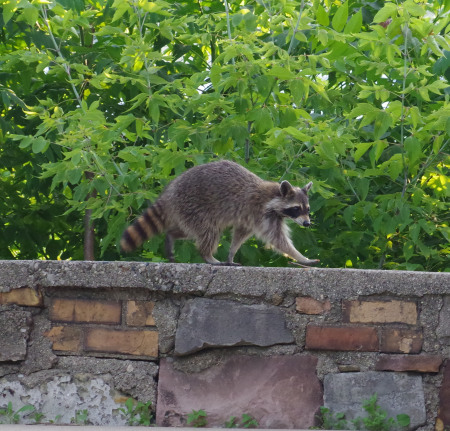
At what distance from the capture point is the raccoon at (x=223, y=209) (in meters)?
5.23

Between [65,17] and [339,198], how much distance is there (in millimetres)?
2532

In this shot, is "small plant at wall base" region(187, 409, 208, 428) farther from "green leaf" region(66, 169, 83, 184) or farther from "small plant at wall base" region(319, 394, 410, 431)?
"green leaf" region(66, 169, 83, 184)

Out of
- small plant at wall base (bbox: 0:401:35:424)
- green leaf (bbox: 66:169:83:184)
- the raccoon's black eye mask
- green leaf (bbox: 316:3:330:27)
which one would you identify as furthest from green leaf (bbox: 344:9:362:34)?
small plant at wall base (bbox: 0:401:35:424)

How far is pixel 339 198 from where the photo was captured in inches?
236

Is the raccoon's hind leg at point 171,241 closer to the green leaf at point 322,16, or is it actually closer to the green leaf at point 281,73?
the green leaf at point 281,73

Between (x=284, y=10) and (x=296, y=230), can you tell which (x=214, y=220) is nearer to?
(x=296, y=230)

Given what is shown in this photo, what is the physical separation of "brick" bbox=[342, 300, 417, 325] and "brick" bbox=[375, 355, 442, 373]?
0.16 m

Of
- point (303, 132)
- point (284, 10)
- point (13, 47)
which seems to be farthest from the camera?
point (13, 47)

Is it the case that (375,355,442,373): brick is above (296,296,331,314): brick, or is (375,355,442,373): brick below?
below

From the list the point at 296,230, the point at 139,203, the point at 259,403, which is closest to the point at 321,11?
the point at 296,230

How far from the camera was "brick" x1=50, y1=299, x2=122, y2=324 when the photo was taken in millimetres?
3523

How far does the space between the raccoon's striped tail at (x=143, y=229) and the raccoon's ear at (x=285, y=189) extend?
0.86 meters

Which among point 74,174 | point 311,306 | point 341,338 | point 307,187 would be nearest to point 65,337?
point 311,306

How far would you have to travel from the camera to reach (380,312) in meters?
3.47
